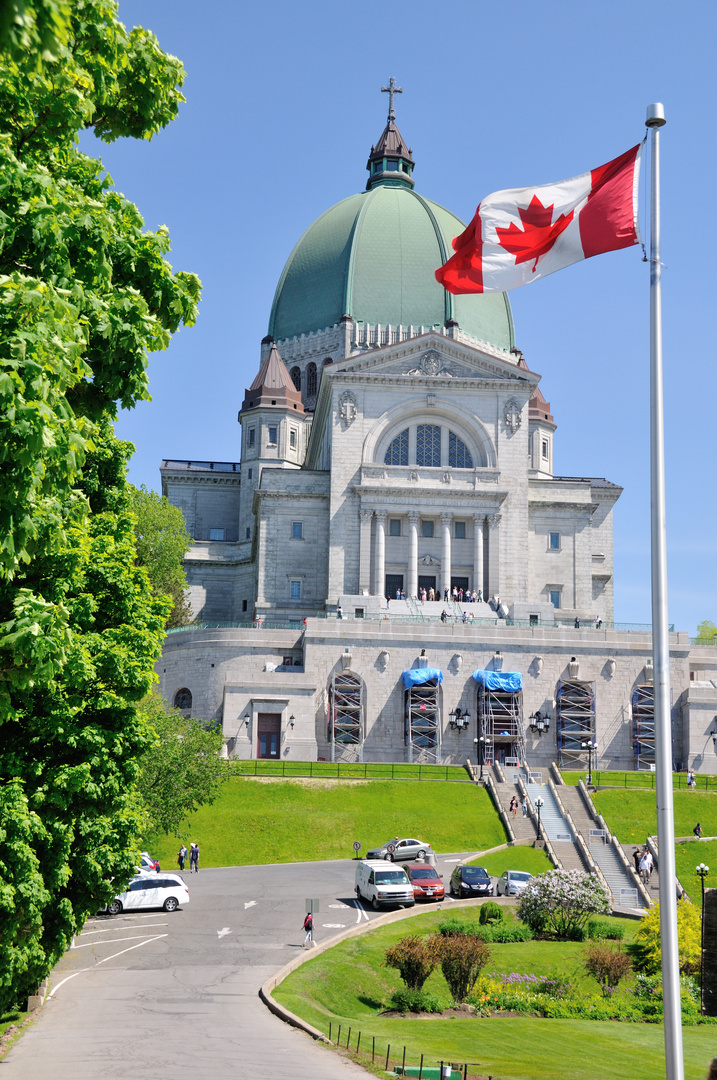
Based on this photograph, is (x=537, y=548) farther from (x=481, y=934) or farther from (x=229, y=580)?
(x=481, y=934)

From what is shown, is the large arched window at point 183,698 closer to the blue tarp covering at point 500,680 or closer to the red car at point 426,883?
the blue tarp covering at point 500,680

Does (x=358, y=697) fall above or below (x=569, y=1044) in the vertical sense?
above

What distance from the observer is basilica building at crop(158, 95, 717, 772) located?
7119 cm

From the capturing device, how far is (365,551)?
83.3m

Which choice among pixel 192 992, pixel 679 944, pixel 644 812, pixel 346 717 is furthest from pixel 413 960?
pixel 346 717

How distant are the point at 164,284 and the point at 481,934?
27.5m

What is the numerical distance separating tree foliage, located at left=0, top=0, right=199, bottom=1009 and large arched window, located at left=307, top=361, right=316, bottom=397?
79485mm

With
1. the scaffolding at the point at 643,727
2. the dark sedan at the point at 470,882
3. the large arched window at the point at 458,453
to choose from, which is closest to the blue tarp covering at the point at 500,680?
the scaffolding at the point at 643,727

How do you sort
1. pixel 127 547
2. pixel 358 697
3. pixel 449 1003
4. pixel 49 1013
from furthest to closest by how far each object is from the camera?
pixel 358 697 < pixel 449 1003 < pixel 49 1013 < pixel 127 547

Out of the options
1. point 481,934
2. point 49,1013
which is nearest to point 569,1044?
point 481,934

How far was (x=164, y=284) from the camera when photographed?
17859 millimetres

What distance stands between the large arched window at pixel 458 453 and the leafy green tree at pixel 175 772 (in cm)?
3837

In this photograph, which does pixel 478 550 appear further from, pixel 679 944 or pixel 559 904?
pixel 679 944

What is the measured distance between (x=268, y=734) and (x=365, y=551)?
17.6 meters
